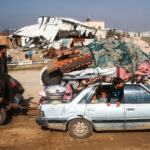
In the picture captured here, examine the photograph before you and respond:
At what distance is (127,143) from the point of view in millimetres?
4945

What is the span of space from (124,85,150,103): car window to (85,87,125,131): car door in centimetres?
27

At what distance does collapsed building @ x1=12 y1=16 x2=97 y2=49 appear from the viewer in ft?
93.8

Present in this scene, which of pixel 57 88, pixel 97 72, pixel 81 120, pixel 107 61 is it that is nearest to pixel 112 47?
pixel 107 61

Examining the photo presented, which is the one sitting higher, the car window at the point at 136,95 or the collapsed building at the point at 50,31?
the collapsed building at the point at 50,31

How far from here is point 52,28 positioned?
1137 inches

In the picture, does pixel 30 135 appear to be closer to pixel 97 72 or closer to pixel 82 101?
pixel 82 101

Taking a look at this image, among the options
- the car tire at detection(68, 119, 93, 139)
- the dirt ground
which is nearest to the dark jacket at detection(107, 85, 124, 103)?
the car tire at detection(68, 119, 93, 139)

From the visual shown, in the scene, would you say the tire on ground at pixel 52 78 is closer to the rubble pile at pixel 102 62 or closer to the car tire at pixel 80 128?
the rubble pile at pixel 102 62

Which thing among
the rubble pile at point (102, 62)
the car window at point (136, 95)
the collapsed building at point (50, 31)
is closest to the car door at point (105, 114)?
the car window at point (136, 95)

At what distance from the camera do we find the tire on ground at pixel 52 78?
29.2 ft

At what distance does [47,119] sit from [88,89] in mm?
1312

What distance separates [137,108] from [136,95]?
339mm

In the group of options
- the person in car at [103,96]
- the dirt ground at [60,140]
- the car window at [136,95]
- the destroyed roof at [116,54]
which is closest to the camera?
the dirt ground at [60,140]

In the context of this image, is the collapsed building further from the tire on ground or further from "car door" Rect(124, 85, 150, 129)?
"car door" Rect(124, 85, 150, 129)
